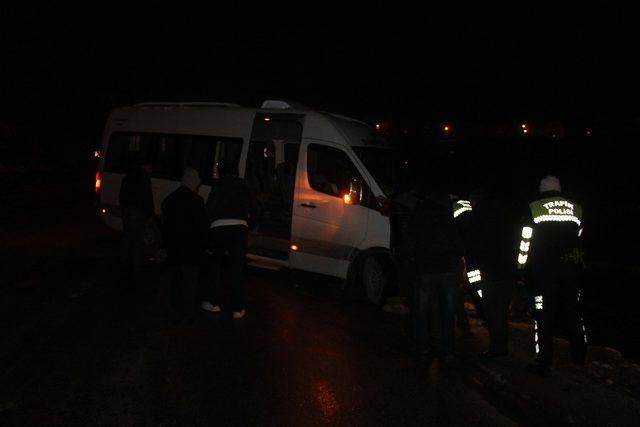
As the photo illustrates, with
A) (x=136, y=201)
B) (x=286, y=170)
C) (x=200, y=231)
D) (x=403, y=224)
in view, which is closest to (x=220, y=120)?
(x=286, y=170)

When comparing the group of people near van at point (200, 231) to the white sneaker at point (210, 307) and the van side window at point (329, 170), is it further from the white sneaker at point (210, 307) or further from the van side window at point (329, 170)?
the van side window at point (329, 170)

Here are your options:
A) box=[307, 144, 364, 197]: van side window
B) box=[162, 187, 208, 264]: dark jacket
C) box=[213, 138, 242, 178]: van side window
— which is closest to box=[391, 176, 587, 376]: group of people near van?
box=[162, 187, 208, 264]: dark jacket

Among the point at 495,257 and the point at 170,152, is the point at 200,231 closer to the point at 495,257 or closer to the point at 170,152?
the point at 495,257

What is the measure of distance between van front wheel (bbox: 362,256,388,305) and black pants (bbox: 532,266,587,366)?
9.58 ft

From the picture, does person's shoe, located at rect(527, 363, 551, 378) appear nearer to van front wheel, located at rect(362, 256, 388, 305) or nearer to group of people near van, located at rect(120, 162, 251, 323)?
van front wheel, located at rect(362, 256, 388, 305)

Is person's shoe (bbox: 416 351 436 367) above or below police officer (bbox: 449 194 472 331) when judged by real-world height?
below

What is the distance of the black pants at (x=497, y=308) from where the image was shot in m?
6.42

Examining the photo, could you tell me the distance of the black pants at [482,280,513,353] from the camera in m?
6.42

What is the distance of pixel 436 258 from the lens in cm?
639

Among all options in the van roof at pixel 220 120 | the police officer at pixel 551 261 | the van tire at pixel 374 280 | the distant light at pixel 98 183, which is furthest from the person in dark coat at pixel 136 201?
the police officer at pixel 551 261

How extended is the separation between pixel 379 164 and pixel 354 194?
0.67 metres

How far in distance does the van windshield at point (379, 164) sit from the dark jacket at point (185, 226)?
2567mm

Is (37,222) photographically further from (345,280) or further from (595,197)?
(595,197)

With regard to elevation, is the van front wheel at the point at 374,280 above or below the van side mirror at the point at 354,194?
below
